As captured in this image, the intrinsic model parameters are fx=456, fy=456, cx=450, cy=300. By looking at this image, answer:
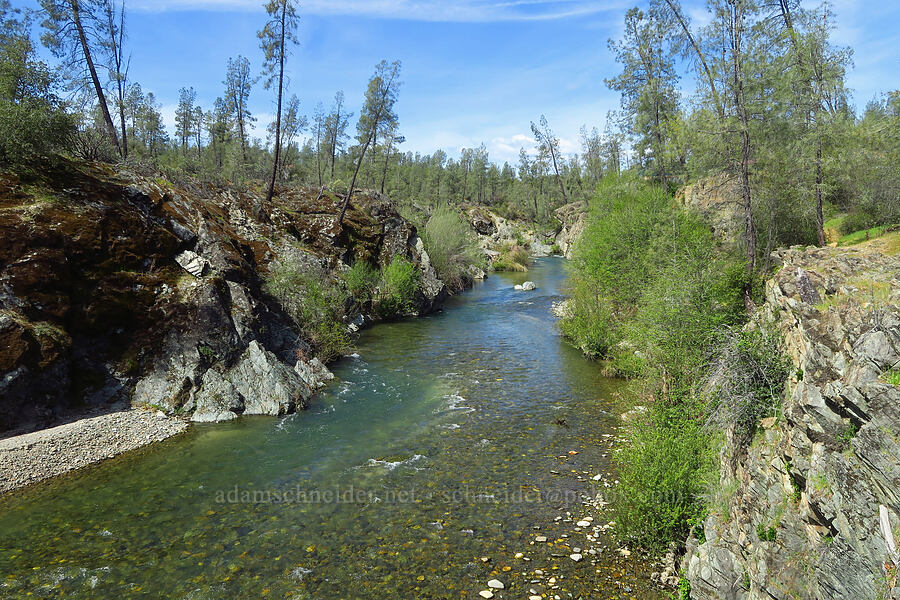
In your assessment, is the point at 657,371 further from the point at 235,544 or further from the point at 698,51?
the point at 698,51

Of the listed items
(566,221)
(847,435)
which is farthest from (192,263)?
(566,221)

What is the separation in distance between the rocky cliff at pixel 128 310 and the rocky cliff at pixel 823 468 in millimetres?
15661

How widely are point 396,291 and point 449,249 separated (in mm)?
14829

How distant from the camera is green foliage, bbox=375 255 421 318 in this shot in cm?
3709

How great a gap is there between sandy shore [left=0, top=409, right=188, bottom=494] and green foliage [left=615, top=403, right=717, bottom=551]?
600 inches

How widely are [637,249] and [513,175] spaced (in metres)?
142

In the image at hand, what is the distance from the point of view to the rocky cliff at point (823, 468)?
587cm

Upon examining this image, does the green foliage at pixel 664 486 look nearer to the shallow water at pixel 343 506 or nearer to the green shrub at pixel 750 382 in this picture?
the shallow water at pixel 343 506

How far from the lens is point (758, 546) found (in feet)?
25.5

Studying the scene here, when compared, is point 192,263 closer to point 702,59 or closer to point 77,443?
point 77,443

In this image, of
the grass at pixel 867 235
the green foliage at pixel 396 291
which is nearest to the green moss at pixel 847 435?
the grass at pixel 867 235

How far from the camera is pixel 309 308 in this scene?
25.8 metres

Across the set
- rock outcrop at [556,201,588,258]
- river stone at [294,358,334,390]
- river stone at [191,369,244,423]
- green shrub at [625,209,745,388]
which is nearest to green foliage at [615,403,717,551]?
green shrub at [625,209,745,388]

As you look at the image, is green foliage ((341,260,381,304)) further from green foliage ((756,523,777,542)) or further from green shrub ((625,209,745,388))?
green foliage ((756,523,777,542))
